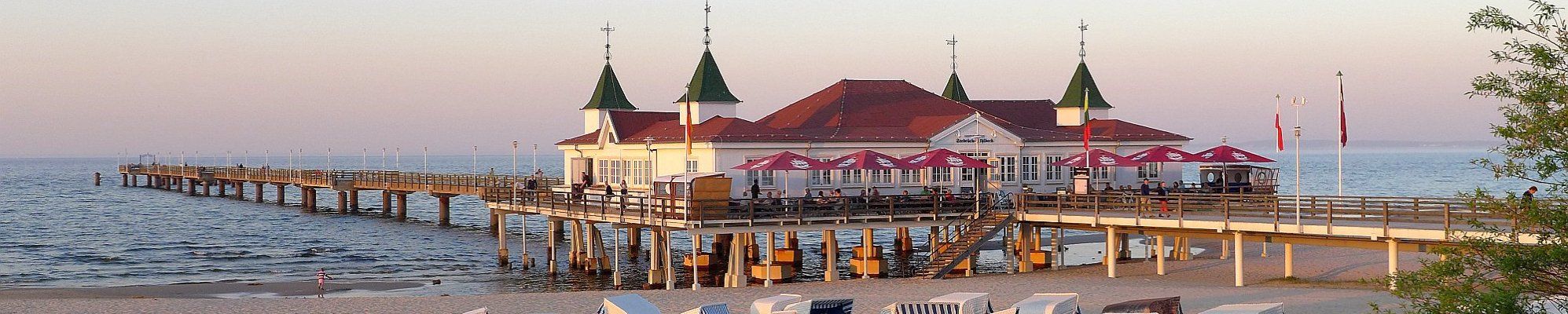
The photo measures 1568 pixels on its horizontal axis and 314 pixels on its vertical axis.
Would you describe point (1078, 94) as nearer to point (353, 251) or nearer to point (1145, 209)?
point (1145, 209)

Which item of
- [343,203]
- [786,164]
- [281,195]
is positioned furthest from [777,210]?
[281,195]

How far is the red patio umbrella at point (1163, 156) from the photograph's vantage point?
30.7 meters

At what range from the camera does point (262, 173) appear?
84.6 m

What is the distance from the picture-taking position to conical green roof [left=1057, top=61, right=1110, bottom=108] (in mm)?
37875

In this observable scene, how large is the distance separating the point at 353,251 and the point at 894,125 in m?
20.1

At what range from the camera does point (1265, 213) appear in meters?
25.4

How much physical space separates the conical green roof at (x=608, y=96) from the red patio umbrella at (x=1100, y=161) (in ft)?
42.5

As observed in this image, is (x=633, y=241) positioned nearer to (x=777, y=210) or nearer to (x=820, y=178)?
(x=820, y=178)

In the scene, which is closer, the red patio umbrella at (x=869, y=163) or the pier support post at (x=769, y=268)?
the pier support post at (x=769, y=268)

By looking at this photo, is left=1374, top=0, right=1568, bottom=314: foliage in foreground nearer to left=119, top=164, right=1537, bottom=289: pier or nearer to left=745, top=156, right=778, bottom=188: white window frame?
left=119, top=164, right=1537, bottom=289: pier

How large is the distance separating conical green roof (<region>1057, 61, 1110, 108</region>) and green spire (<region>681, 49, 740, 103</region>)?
8288 mm

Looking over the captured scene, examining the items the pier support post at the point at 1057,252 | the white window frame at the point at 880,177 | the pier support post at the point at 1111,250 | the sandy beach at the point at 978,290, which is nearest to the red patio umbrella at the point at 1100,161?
the pier support post at the point at 1057,252

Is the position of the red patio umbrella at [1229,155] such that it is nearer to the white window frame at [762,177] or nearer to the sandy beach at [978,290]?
the sandy beach at [978,290]

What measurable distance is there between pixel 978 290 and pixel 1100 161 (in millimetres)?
7412
